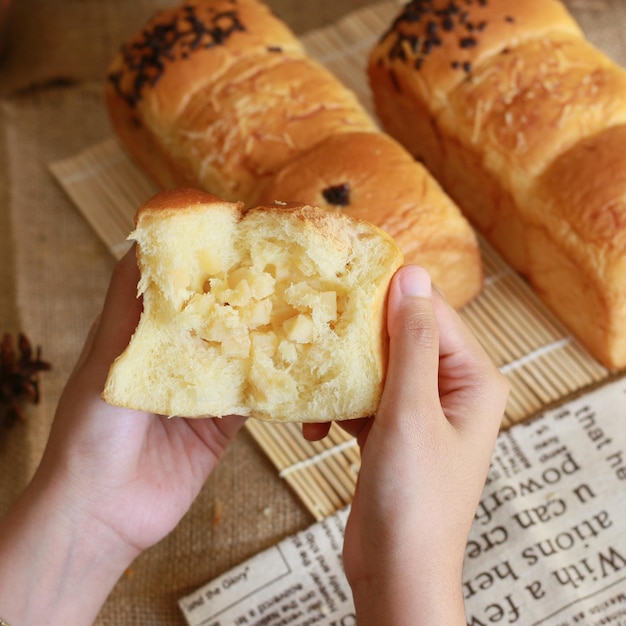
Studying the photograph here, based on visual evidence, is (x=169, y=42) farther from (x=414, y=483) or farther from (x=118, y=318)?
(x=414, y=483)

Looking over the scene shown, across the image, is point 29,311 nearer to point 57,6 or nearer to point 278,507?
point 278,507

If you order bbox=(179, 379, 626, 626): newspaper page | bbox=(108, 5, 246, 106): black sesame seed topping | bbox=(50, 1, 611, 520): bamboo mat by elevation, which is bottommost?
bbox=(179, 379, 626, 626): newspaper page

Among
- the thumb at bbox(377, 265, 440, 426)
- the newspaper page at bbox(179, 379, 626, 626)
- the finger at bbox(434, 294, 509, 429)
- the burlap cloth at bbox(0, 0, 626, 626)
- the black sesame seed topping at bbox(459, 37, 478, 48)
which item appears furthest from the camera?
the black sesame seed topping at bbox(459, 37, 478, 48)

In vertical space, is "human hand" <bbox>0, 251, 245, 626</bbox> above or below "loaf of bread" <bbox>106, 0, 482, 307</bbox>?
below

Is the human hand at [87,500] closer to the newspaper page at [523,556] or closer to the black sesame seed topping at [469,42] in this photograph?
the newspaper page at [523,556]

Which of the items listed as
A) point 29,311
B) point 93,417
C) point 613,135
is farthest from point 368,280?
point 29,311

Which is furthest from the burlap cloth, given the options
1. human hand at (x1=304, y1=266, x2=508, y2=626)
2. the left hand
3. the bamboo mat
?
human hand at (x1=304, y1=266, x2=508, y2=626)

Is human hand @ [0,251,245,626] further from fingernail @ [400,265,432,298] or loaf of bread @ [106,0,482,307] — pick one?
loaf of bread @ [106,0,482,307]

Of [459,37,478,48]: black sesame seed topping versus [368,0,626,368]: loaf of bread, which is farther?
[459,37,478,48]: black sesame seed topping
